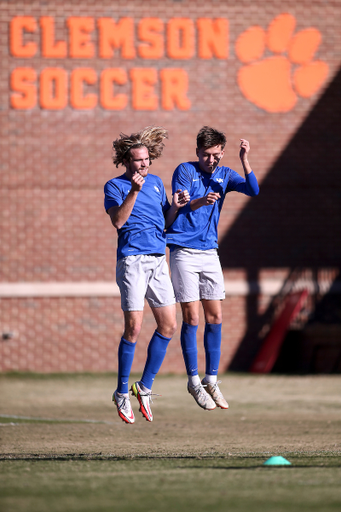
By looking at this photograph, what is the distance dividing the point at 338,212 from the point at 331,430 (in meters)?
9.79

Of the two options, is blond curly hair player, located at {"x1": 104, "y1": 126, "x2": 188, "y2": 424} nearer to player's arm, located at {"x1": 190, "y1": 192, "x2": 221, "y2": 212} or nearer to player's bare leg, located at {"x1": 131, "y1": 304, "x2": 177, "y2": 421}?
player's bare leg, located at {"x1": 131, "y1": 304, "x2": 177, "y2": 421}

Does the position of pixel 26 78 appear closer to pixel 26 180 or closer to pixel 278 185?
pixel 26 180

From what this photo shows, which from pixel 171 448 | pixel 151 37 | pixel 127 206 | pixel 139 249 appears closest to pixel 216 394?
pixel 171 448

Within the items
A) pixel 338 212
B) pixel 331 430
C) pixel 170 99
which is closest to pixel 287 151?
pixel 338 212

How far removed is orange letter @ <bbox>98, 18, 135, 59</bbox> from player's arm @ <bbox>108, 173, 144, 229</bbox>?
1184cm

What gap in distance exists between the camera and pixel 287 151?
58.6 ft

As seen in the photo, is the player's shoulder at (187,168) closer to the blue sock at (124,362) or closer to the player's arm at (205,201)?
the player's arm at (205,201)

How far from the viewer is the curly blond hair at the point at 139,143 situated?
6633 mm

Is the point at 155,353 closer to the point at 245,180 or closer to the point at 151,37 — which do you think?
the point at 245,180

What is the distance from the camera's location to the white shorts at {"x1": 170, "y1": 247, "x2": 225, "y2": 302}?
6938 mm

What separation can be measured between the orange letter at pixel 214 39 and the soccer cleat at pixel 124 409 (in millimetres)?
12578

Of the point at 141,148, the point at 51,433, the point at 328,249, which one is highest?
the point at 141,148

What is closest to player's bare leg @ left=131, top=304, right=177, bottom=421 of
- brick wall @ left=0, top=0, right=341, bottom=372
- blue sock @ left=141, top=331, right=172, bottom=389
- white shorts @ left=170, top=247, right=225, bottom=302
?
blue sock @ left=141, top=331, right=172, bottom=389

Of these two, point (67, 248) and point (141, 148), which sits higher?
point (141, 148)
